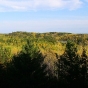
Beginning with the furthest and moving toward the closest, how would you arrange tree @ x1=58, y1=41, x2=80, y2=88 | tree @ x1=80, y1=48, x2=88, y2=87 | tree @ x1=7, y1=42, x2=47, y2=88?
tree @ x1=7, y1=42, x2=47, y2=88, tree @ x1=58, y1=41, x2=80, y2=88, tree @ x1=80, y1=48, x2=88, y2=87

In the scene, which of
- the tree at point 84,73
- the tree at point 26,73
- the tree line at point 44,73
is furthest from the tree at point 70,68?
the tree at point 26,73

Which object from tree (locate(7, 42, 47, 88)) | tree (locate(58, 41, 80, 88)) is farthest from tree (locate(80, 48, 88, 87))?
tree (locate(7, 42, 47, 88))

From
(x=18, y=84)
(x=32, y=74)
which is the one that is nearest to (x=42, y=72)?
(x=32, y=74)

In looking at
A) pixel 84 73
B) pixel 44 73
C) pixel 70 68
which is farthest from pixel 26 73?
pixel 84 73

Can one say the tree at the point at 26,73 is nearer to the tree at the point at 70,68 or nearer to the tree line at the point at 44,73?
the tree line at the point at 44,73

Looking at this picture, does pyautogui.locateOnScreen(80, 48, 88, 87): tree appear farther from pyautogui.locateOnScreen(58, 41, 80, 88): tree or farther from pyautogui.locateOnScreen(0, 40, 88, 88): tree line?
pyautogui.locateOnScreen(58, 41, 80, 88): tree

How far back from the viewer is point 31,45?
31297mm

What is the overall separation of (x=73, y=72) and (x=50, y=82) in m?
3.28

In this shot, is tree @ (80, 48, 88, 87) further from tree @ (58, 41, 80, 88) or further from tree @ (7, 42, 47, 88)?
tree @ (7, 42, 47, 88)

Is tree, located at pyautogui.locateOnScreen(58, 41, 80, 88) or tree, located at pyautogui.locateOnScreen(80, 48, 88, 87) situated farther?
tree, located at pyautogui.locateOnScreen(58, 41, 80, 88)

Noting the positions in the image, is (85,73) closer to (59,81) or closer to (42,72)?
(59,81)

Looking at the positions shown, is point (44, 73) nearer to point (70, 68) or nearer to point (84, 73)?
point (70, 68)

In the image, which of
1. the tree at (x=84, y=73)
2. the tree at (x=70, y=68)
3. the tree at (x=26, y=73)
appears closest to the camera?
the tree at (x=84, y=73)

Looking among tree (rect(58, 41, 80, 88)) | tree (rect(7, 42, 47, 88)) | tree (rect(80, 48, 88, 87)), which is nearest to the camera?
tree (rect(80, 48, 88, 87))
